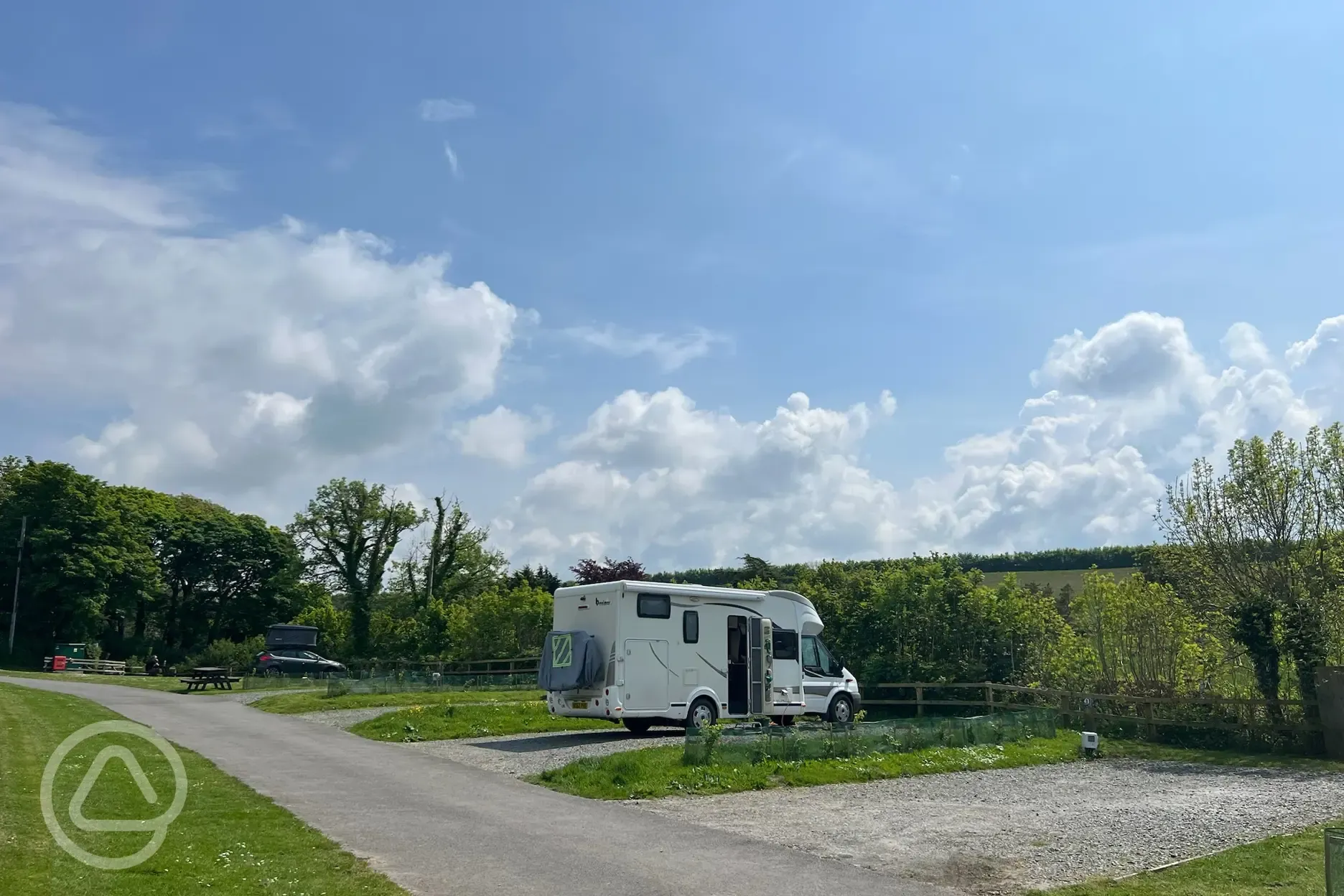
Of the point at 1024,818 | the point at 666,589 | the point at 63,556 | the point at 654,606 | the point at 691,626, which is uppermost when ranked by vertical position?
the point at 63,556

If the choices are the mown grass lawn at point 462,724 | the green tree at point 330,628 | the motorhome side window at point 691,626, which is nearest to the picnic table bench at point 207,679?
the green tree at point 330,628

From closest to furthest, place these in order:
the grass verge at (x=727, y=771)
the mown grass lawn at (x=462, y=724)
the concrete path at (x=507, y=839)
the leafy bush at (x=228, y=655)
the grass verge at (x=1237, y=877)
Answer: the grass verge at (x=1237, y=877) → the concrete path at (x=507, y=839) → the grass verge at (x=727, y=771) → the mown grass lawn at (x=462, y=724) → the leafy bush at (x=228, y=655)

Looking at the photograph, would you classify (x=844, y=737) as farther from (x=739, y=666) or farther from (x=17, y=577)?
(x=17, y=577)

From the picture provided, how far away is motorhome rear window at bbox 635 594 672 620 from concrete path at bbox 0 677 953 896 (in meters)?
4.43

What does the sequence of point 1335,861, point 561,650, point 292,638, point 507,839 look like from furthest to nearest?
point 292,638, point 561,650, point 507,839, point 1335,861

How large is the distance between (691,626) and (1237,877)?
11.8 metres

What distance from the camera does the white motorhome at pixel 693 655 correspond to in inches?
710

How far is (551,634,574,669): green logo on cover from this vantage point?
18156 mm

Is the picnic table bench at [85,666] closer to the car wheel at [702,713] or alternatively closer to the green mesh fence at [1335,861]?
the car wheel at [702,713]

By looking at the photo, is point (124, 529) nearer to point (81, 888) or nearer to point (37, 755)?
point (37, 755)

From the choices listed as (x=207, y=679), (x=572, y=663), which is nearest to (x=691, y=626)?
(x=572, y=663)

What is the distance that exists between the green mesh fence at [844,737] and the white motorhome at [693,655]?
3263 millimetres

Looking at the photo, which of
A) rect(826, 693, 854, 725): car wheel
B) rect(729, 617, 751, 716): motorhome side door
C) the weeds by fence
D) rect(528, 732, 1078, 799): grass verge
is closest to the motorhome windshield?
rect(826, 693, 854, 725): car wheel

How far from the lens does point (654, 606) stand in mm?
18469
